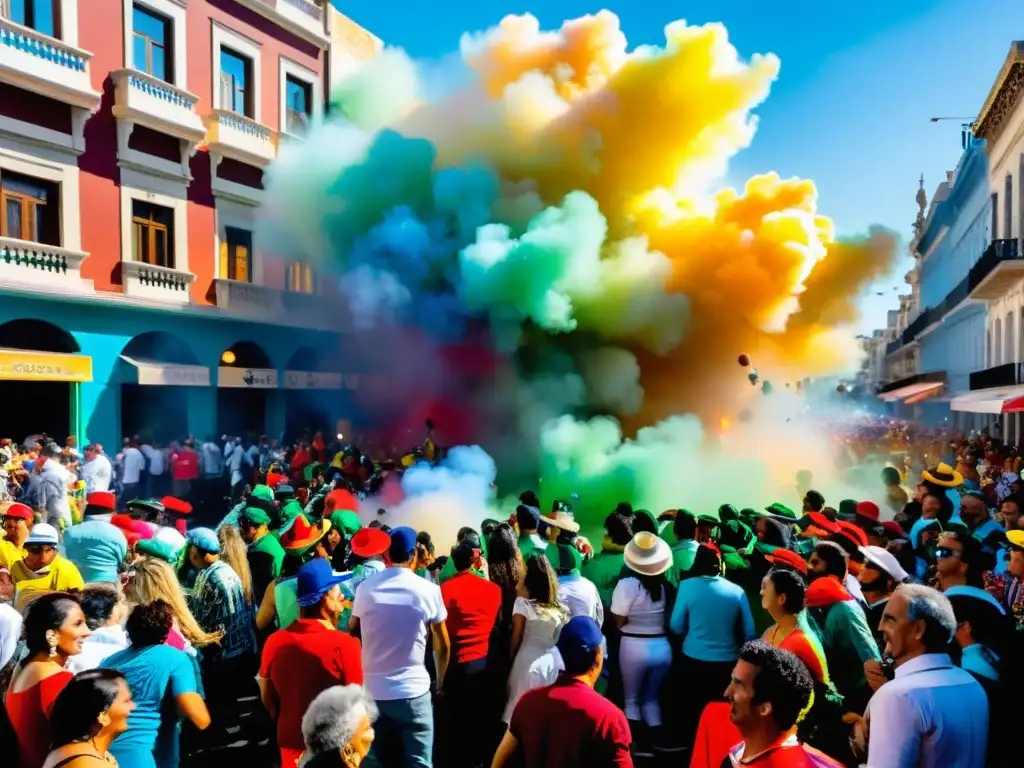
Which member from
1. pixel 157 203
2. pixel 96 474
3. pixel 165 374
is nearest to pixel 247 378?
pixel 165 374

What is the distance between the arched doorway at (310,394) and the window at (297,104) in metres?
5.25

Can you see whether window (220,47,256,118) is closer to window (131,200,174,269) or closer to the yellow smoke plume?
window (131,200,174,269)

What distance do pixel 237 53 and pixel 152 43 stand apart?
2.30 meters

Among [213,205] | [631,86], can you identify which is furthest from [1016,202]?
[213,205]

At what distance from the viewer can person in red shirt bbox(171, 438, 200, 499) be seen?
47.2 feet

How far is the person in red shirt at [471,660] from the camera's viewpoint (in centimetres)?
470

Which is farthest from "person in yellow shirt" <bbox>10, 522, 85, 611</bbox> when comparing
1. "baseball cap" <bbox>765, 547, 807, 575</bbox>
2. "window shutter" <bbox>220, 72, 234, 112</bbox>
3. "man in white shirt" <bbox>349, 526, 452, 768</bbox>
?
"window shutter" <bbox>220, 72, 234, 112</bbox>

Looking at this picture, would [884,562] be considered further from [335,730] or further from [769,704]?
[335,730]

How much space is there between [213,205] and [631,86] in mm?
9040

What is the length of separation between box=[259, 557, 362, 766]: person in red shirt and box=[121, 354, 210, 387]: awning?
41.1 feet

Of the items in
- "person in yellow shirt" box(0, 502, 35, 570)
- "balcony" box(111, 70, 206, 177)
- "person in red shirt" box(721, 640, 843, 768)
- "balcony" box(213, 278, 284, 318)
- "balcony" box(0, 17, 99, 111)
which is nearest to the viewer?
"person in red shirt" box(721, 640, 843, 768)

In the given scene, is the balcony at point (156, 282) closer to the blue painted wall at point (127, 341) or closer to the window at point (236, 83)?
the blue painted wall at point (127, 341)

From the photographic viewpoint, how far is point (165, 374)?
1537 centimetres

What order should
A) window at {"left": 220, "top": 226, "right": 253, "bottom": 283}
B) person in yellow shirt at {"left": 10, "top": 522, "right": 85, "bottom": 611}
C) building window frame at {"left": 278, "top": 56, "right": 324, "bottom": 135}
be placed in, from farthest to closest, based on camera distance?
building window frame at {"left": 278, "top": 56, "right": 324, "bottom": 135} < window at {"left": 220, "top": 226, "right": 253, "bottom": 283} < person in yellow shirt at {"left": 10, "top": 522, "right": 85, "bottom": 611}
